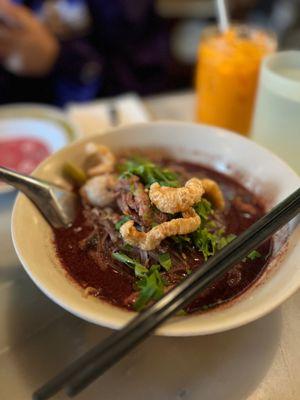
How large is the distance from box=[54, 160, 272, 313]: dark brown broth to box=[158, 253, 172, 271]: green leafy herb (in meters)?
0.05

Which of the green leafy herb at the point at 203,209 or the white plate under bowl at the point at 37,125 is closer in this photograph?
the green leafy herb at the point at 203,209

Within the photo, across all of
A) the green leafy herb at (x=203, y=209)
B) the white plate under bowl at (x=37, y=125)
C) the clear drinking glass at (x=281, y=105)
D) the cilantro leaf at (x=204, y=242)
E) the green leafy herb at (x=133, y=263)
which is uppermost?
the clear drinking glass at (x=281, y=105)

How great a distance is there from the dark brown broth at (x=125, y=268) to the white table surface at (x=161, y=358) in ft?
0.41

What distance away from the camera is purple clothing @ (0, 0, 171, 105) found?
7.06 ft

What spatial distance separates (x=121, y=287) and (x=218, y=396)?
28 centimetres

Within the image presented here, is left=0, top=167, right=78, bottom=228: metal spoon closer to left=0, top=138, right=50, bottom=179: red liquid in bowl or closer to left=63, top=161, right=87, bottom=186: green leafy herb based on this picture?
left=63, top=161, right=87, bottom=186: green leafy herb

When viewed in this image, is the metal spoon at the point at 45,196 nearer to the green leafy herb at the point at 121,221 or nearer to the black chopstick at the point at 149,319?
the green leafy herb at the point at 121,221

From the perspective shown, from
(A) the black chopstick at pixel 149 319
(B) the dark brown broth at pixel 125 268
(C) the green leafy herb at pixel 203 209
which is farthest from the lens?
(C) the green leafy herb at pixel 203 209

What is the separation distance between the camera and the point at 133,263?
0.85 m

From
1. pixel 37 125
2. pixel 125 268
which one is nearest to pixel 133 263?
pixel 125 268

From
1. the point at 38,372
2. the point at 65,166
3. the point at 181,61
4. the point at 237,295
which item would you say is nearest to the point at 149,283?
the point at 237,295

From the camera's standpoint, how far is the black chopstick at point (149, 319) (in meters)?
0.58

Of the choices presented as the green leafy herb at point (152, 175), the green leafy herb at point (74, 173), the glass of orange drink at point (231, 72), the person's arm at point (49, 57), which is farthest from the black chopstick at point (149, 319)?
the person's arm at point (49, 57)

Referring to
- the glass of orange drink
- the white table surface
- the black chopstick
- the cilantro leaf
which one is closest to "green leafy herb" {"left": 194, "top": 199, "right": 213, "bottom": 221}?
the cilantro leaf
